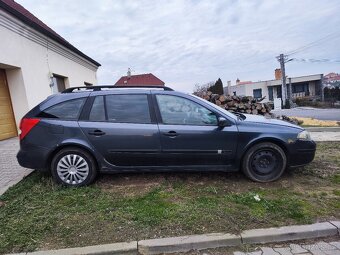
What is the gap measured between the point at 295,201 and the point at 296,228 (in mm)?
742

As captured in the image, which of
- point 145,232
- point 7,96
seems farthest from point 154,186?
point 7,96

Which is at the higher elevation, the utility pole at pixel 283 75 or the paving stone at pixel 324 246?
the utility pole at pixel 283 75

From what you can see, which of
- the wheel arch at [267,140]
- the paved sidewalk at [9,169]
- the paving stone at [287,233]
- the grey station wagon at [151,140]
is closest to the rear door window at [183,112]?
the grey station wagon at [151,140]

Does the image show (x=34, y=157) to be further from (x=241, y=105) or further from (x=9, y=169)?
(x=241, y=105)

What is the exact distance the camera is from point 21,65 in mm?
9195

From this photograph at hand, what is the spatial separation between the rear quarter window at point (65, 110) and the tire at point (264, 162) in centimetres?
286

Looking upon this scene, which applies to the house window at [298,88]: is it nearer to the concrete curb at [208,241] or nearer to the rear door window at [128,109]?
the rear door window at [128,109]

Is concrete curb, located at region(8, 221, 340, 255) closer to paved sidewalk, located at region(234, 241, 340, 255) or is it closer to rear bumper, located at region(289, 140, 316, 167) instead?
paved sidewalk, located at region(234, 241, 340, 255)

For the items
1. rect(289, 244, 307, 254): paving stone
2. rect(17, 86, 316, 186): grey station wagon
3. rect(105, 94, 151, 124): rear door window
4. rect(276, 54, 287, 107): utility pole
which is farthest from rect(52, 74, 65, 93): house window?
rect(276, 54, 287, 107): utility pole

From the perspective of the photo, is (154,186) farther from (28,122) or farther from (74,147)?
(28,122)

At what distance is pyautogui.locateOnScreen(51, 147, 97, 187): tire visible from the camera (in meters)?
4.76

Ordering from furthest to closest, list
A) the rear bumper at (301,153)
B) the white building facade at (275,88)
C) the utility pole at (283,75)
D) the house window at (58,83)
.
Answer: the white building facade at (275,88), the utility pole at (283,75), the house window at (58,83), the rear bumper at (301,153)

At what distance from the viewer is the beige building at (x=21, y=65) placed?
336 inches

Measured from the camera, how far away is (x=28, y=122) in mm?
4859
